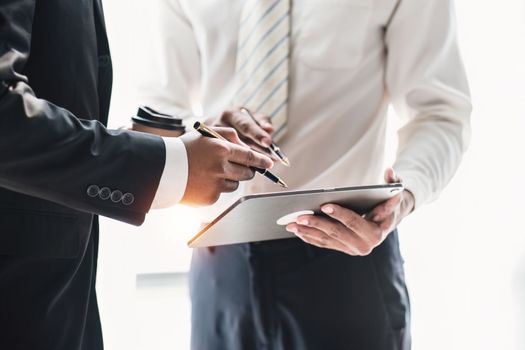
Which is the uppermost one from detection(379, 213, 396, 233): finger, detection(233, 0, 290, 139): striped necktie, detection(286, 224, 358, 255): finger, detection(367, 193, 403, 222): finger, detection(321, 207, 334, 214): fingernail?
detection(233, 0, 290, 139): striped necktie

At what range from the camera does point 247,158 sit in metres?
0.82

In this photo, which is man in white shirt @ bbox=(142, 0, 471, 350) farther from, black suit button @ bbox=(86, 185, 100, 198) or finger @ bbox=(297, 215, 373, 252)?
black suit button @ bbox=(86, 185, 100, 198)

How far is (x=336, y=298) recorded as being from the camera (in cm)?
112

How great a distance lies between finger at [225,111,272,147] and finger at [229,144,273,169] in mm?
192

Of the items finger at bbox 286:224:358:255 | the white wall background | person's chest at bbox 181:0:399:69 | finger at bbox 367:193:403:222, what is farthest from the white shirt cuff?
the white wall background

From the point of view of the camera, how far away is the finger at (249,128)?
3.39 ft

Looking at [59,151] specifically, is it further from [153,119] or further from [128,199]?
[153,119]

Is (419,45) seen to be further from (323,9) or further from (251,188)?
(251,188)

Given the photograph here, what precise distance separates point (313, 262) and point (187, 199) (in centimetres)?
41

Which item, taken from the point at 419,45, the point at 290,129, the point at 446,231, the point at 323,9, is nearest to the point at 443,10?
the point at 419,45

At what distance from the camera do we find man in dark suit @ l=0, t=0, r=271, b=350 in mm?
675

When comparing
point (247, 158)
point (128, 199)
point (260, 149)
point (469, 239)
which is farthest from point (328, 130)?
point (469, 239)

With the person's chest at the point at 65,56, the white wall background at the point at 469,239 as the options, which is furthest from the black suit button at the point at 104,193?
the white wall background at the point at 469,239

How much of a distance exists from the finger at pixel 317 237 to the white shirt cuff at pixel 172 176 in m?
0.25
